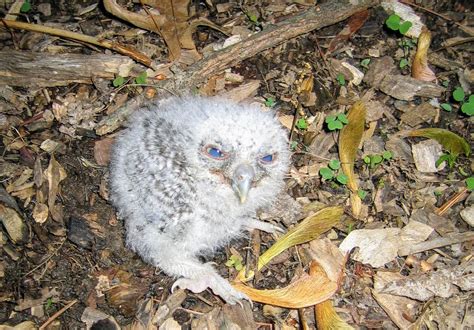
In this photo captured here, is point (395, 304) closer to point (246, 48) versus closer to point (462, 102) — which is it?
point (462, 102)

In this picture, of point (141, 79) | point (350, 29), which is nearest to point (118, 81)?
point (141, 79)

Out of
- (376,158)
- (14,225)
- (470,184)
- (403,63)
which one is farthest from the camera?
(403,63)

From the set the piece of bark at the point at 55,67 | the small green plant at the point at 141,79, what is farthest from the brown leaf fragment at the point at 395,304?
the piece of bark at the point at 55,67

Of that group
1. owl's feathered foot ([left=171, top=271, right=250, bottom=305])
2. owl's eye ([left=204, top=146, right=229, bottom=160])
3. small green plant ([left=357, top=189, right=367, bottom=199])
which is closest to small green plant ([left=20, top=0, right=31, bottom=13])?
owl's eye ([left=204, top=146, right=229, bottom=160])

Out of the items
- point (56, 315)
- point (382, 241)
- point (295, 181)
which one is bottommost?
point (56, 315)

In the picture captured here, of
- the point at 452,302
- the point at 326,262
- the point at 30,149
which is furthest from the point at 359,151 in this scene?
the point at 30,149

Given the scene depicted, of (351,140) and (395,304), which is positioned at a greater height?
(351,140)

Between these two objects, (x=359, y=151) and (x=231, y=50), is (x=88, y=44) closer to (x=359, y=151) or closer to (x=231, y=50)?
(x=231, y=50)

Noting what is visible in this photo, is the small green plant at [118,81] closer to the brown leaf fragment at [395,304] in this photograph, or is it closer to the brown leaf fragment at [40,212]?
the brown leaf fragment at [40,212]
